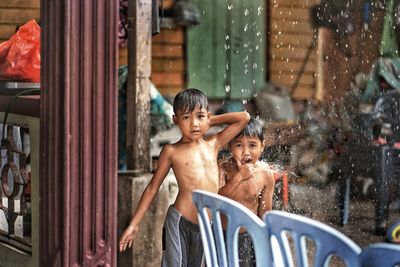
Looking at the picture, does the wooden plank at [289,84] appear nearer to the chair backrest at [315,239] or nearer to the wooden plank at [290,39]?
the wooden plank at [290,39]

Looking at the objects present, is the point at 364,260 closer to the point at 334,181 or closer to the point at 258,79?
the point at 258,79

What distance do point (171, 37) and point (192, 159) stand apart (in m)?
5.02

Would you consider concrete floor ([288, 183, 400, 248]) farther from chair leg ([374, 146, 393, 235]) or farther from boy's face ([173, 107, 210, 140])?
boy's face ([173, 107, 210, 140])

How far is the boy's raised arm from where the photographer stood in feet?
13.3

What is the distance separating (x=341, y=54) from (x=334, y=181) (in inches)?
33.3

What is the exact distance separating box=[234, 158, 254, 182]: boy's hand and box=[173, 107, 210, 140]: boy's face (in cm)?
23

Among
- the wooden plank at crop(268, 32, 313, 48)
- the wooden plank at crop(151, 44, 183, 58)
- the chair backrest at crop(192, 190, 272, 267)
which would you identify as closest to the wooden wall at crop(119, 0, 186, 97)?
the wooden plank at crop(151, 44, 183, 58)

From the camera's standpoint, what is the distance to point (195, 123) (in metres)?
4.08

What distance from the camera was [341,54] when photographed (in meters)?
5.52

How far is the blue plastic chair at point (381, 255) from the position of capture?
2354 mm

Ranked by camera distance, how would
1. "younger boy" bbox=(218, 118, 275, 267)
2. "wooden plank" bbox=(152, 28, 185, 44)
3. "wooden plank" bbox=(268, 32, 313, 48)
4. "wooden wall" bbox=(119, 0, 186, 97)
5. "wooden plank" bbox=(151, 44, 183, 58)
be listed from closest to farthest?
"younger boy" bbox=(218, 118, 275, 267), "wooden plank" bbox=(268, 32, 313, 48), "wooden plank" bbox=(151, 44, 183, 58), "wooden wall" bbox=(119, 0, 186, 97), "wooden plank" bbox=(152, 28, 185, 44)

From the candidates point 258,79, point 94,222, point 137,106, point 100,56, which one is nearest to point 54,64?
point 100,56

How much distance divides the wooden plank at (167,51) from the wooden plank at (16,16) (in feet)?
12.1

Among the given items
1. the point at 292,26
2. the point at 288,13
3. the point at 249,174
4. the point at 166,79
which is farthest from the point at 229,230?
the point at 166,79
